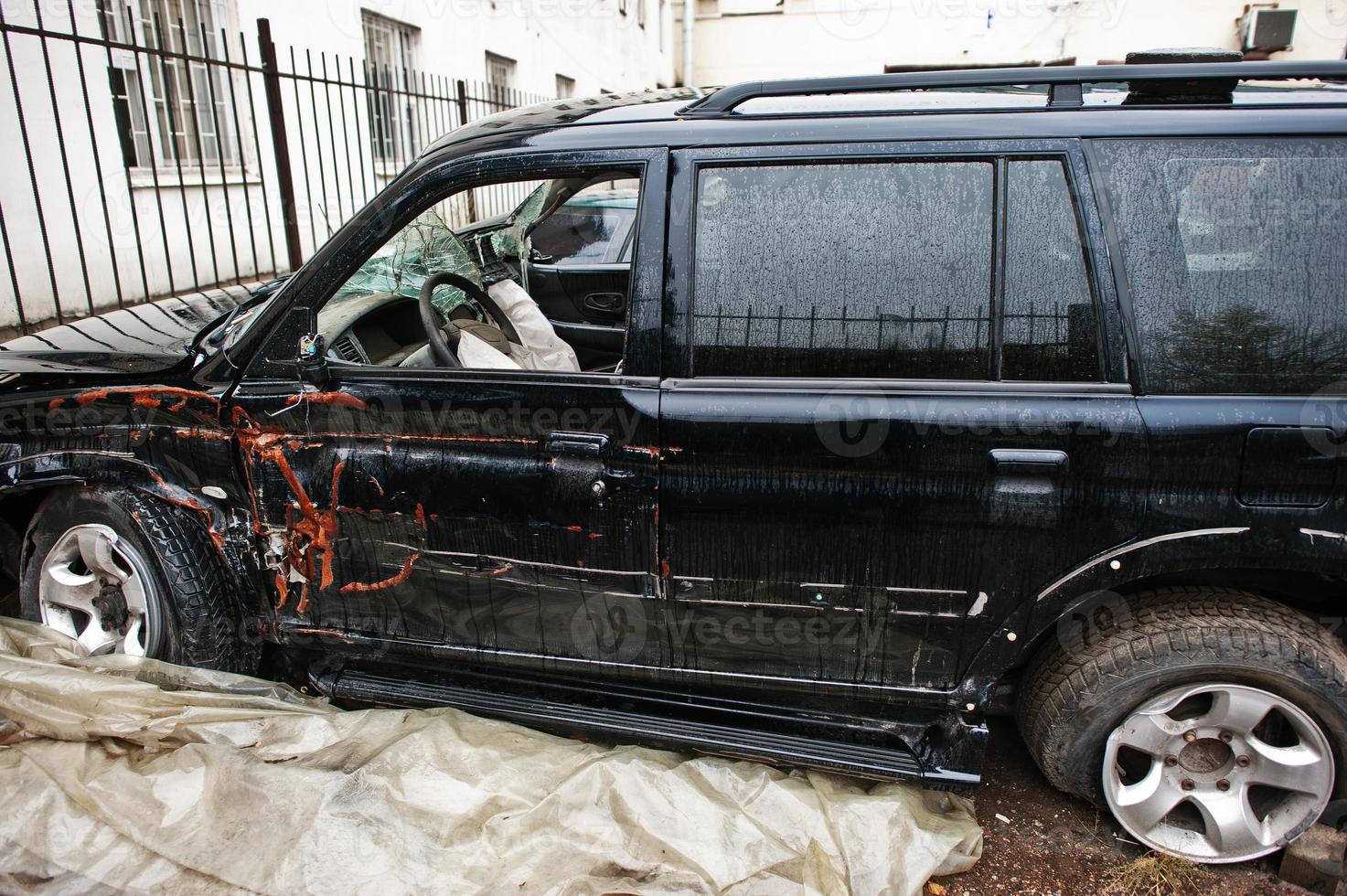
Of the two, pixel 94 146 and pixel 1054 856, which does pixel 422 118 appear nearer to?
pixel 94 146

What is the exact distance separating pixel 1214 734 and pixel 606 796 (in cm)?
161

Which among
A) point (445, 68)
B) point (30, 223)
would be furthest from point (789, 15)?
point (30, 223)

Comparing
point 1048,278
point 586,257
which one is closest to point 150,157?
point 586,257

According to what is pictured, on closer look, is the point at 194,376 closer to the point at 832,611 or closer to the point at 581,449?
the point at 581,449

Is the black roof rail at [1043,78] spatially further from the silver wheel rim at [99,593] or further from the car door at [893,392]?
the silver wheel rim at [99,593]

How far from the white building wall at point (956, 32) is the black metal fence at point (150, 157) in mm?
12885

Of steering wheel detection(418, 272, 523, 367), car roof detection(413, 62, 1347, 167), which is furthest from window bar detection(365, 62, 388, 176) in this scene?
car roof detection(413, 62, 1347, 167)

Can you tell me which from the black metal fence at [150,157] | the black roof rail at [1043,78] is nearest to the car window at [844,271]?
the black roof rail at [1043,78]

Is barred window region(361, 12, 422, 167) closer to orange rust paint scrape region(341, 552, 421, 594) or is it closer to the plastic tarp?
orange rust paint scrape region(341, 552, 421, 594)

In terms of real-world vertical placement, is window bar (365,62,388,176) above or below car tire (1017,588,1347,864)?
above

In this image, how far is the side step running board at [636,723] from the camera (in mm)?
2268

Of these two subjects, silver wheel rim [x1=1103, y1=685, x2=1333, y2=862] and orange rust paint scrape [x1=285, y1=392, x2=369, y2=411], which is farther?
orange rust paint scrape [x1=285, y1=392, x2=369, y2=411]

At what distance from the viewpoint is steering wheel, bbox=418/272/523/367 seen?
8.14 ft

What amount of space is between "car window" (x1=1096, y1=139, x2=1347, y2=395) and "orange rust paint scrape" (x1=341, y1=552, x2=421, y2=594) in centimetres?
198
